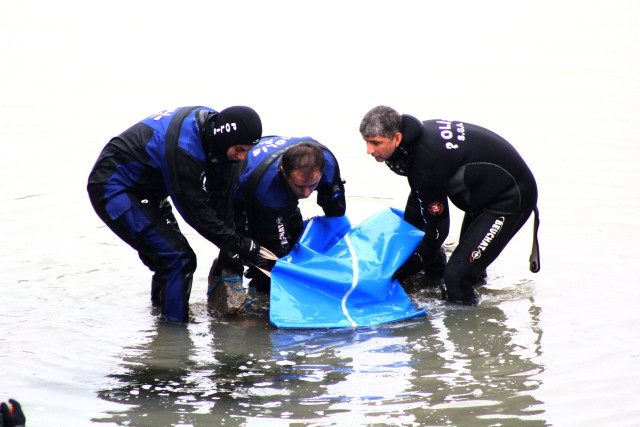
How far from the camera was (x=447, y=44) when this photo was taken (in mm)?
13297

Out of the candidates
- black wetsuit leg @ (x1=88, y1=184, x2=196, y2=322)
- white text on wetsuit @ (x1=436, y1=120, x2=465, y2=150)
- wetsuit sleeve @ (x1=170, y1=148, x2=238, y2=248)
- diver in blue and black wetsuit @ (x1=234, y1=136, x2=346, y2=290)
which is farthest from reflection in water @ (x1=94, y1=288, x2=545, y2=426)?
white text on wetsuit @ (x1=436, y1=120, x2=465, y2=150)

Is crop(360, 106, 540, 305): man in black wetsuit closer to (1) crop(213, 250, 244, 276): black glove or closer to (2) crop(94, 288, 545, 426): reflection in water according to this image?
(2) crop(94, 288, 545, 426): reflection in water

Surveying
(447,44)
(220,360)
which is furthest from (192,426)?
(447,44)

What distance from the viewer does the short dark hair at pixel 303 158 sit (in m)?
5.26

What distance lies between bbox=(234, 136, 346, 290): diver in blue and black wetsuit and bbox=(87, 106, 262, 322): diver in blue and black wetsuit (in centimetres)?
17

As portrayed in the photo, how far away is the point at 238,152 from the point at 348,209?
281 centimetres

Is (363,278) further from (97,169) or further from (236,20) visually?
(236,20)

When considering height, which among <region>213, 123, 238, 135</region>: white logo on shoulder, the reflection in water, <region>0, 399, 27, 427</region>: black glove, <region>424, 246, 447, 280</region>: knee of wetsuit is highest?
<region>213, 123, 238, 135</region>: white logo on shoulder

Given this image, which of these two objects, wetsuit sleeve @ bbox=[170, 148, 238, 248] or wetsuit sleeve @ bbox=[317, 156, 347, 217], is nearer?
wetsuit sleeve @ bbox=[170, 148, 238, 248]

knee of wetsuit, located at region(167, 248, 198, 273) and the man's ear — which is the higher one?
the man's ear

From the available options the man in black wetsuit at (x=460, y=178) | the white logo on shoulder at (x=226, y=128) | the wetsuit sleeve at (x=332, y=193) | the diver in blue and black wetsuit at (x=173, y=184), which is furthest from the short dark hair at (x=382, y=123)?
the white logo on shoulder at (x=226, y=128)

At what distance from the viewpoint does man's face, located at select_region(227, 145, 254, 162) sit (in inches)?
203

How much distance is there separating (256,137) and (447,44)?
878 centimetres

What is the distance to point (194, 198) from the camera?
5195 millimetres
